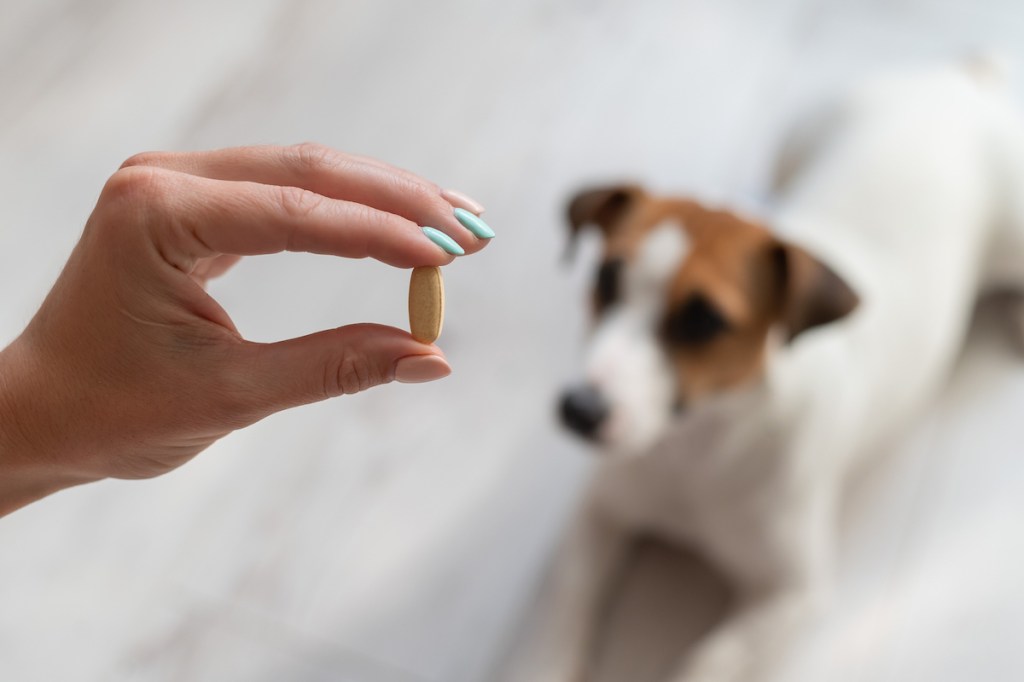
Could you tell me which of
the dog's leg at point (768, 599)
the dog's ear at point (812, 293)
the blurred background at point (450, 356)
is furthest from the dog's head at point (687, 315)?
the blurred background at point (450, 356)

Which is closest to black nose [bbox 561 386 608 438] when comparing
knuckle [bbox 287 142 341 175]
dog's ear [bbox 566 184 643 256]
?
dog's ear [bbox 566 184 643 256]

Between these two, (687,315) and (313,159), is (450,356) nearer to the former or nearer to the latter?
(687,315)

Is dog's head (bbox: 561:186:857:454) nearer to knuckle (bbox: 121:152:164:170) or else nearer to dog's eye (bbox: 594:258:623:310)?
dog's eye (bbox: 594:258:623:310)

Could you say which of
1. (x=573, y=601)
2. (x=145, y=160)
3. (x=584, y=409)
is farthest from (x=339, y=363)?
(x=573, y=601)

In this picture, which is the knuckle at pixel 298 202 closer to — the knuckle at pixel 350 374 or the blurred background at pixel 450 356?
the knuckle at pixel 350 374

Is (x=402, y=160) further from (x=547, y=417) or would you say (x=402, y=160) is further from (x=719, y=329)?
(x=719, y=329)

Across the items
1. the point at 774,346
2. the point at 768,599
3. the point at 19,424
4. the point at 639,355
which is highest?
the point at 774,346
